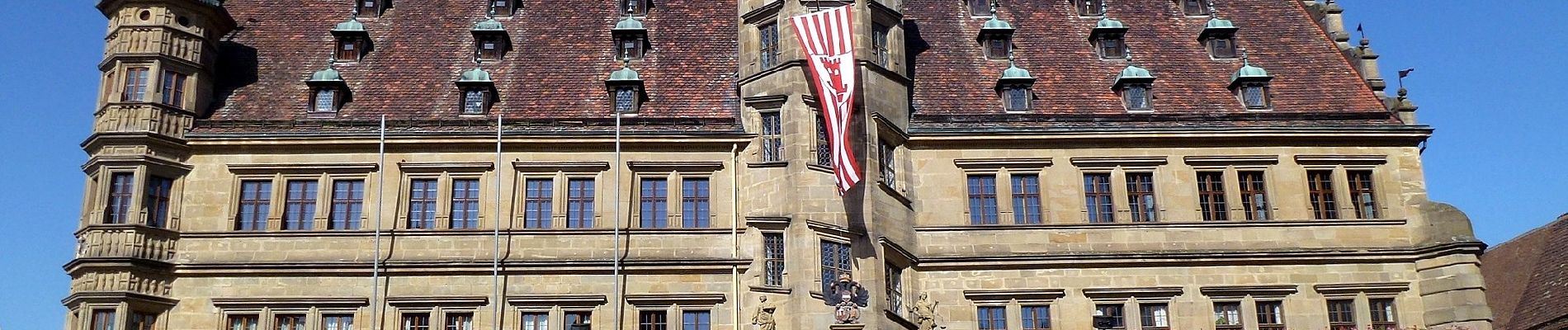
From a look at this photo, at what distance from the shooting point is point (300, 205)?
105ft

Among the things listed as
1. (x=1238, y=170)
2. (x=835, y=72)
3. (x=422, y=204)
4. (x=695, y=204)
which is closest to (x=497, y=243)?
(x=422, y=204)

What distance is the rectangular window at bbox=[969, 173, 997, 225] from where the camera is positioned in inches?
1284

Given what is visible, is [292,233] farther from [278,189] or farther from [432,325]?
[432,325]

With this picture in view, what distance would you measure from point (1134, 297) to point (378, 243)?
15894mm

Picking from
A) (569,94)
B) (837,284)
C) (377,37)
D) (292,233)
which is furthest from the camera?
(377,37)

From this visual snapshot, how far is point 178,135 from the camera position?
105 feet

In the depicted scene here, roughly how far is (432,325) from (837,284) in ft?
27.8

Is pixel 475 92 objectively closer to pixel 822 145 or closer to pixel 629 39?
pixel 629 39

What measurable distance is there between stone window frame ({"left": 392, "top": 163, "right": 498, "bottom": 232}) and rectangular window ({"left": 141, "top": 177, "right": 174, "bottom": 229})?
4.84 m

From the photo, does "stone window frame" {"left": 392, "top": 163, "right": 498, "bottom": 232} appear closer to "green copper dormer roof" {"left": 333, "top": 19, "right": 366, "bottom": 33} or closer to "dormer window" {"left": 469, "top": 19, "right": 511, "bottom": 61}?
"dormer window" {"left": 469, "top": 19, "right": 511, "bottom": 61}

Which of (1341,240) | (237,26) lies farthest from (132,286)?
(1341,240)

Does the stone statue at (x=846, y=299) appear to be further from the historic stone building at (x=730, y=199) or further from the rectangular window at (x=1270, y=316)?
the rectangular window at (x=1270, y=316)

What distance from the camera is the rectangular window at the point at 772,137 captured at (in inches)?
1230

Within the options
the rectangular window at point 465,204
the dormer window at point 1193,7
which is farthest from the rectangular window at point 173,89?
the dormer window at point 1193,7
